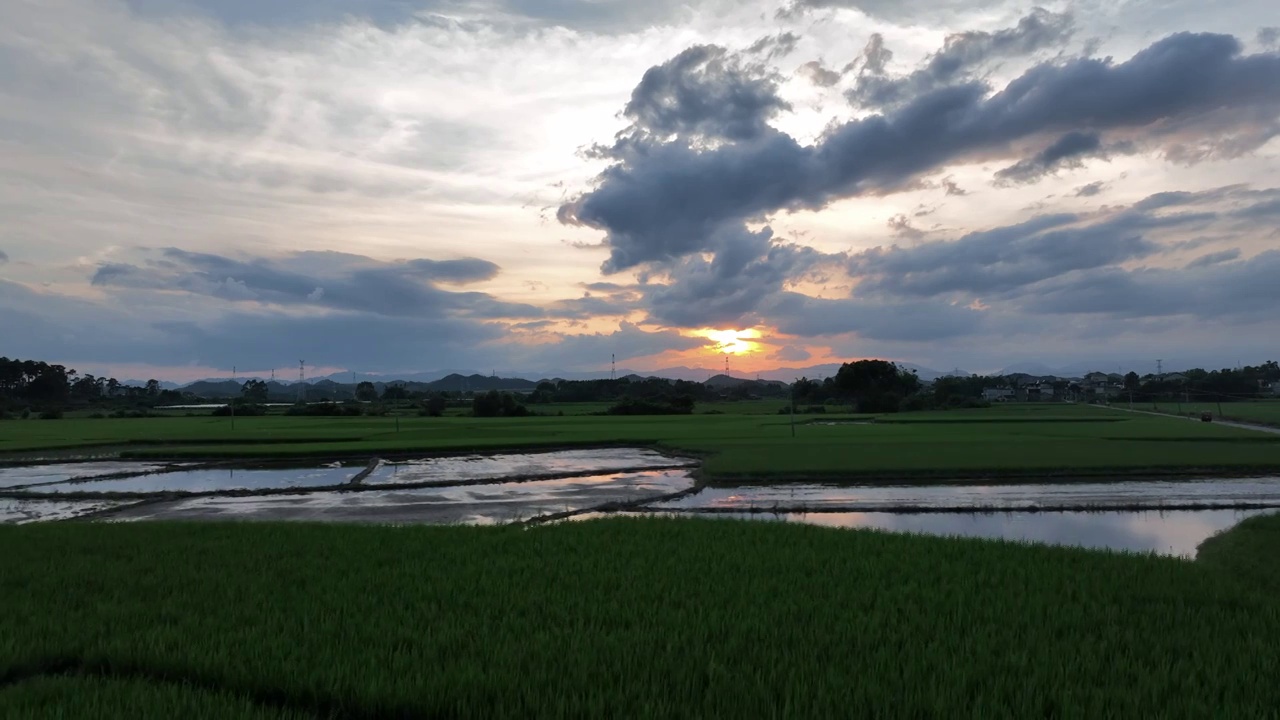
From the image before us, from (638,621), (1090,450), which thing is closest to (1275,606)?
(638,621)

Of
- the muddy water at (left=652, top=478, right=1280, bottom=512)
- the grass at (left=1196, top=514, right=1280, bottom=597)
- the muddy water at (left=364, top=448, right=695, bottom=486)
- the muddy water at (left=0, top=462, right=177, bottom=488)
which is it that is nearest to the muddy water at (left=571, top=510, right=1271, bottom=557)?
the grass at (left=1196, top=514, right=1280, bottom=597)

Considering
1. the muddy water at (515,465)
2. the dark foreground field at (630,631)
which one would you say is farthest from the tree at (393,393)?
the dark foreground field at (630,631)

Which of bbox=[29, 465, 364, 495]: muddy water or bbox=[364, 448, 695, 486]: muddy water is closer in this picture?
bbox=[29, 465, 364, 495]: muddy water

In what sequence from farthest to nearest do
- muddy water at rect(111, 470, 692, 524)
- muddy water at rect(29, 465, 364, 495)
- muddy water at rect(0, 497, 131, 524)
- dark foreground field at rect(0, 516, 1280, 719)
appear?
muddy water at rect(29, 465, 364, 495) → muddy water at rect(0, 497, 131, 524) → muddy water at rect(111, 470, 692, 524) → dark foreground field at rect(0, 516, 1280, 719)

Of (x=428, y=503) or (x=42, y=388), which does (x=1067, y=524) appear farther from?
(x=42, y=388)

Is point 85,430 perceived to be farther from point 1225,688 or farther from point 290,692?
point 1225,688

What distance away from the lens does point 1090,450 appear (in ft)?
94.3

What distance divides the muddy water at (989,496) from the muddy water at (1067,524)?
73cm

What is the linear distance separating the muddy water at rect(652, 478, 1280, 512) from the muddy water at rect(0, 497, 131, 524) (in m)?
15.3

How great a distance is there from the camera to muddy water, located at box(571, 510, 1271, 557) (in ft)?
45.7

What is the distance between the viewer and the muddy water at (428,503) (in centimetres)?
1734

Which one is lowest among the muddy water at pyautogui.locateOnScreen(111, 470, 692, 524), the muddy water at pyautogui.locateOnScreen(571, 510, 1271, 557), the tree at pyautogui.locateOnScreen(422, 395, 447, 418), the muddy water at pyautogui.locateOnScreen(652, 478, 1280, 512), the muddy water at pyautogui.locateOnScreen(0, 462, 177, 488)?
the muddy water at pyautogui.locateOnScreen(571, 510, 1271, 557)

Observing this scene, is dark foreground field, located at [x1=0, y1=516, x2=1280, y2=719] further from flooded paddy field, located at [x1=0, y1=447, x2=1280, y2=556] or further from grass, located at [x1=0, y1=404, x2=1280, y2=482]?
grass, located at [x1=0, y1=404, x2=1280, y2=482]

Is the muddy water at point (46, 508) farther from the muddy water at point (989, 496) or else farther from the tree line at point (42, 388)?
the tree line at point (42, 388)
